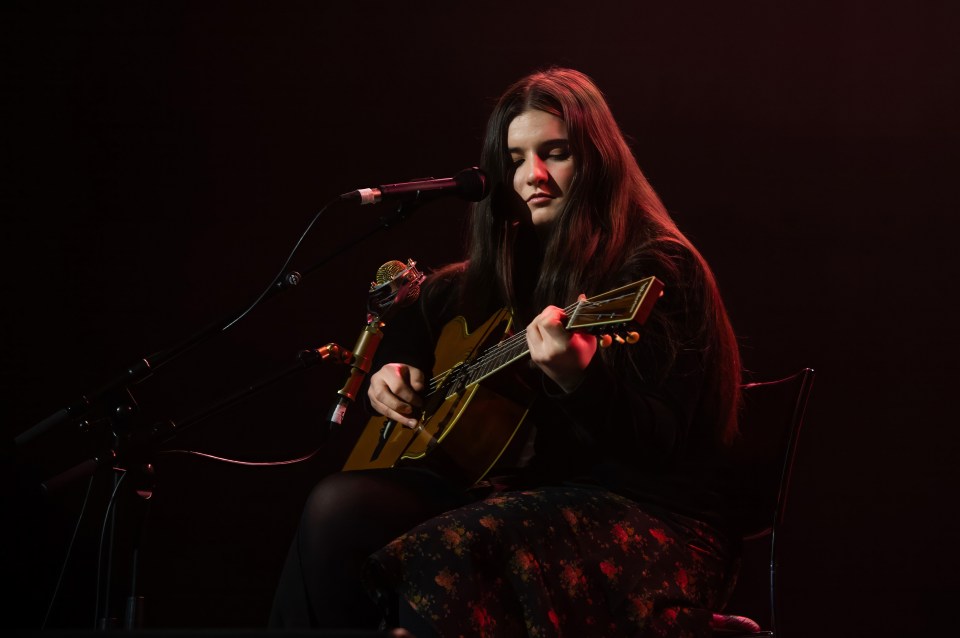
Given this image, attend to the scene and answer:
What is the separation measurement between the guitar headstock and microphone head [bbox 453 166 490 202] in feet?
1.25

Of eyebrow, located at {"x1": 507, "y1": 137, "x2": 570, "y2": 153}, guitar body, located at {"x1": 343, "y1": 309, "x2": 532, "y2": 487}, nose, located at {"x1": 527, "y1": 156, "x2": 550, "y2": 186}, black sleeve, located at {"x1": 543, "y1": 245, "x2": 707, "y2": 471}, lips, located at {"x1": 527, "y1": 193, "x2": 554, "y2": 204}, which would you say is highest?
eyebrow, located at {"x1": 507, "y1": 137, "x2": 570, "y2": 153}

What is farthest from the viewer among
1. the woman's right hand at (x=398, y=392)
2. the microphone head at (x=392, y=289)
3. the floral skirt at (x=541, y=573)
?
the woman's right hand at (x=398, y=392)

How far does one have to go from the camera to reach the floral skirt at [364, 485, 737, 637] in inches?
54.2

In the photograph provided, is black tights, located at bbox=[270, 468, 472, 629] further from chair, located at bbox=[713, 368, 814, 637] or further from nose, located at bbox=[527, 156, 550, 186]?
nose, located at bbox=[527, 156, 550, 186]

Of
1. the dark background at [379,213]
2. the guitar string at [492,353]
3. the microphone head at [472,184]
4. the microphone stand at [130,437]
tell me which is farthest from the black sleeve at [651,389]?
the dark background at [379,213]

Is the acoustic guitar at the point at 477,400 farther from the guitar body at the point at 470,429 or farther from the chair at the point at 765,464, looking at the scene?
the chair at the point at 765,464

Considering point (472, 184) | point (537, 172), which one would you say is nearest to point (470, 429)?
point (472, 184)

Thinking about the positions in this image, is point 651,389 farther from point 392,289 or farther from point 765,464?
point 392,289

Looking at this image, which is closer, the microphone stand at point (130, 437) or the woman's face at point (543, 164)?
the microphone stand at point (130, 437)

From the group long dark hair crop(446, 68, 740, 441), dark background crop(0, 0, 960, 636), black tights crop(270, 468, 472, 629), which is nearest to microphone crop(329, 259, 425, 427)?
black tights crop(270, 468, 472, 629)

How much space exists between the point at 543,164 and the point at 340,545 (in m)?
0.92

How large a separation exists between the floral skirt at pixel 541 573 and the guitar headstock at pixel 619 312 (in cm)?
29

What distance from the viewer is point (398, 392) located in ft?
6.49

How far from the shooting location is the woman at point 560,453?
1417 mm
